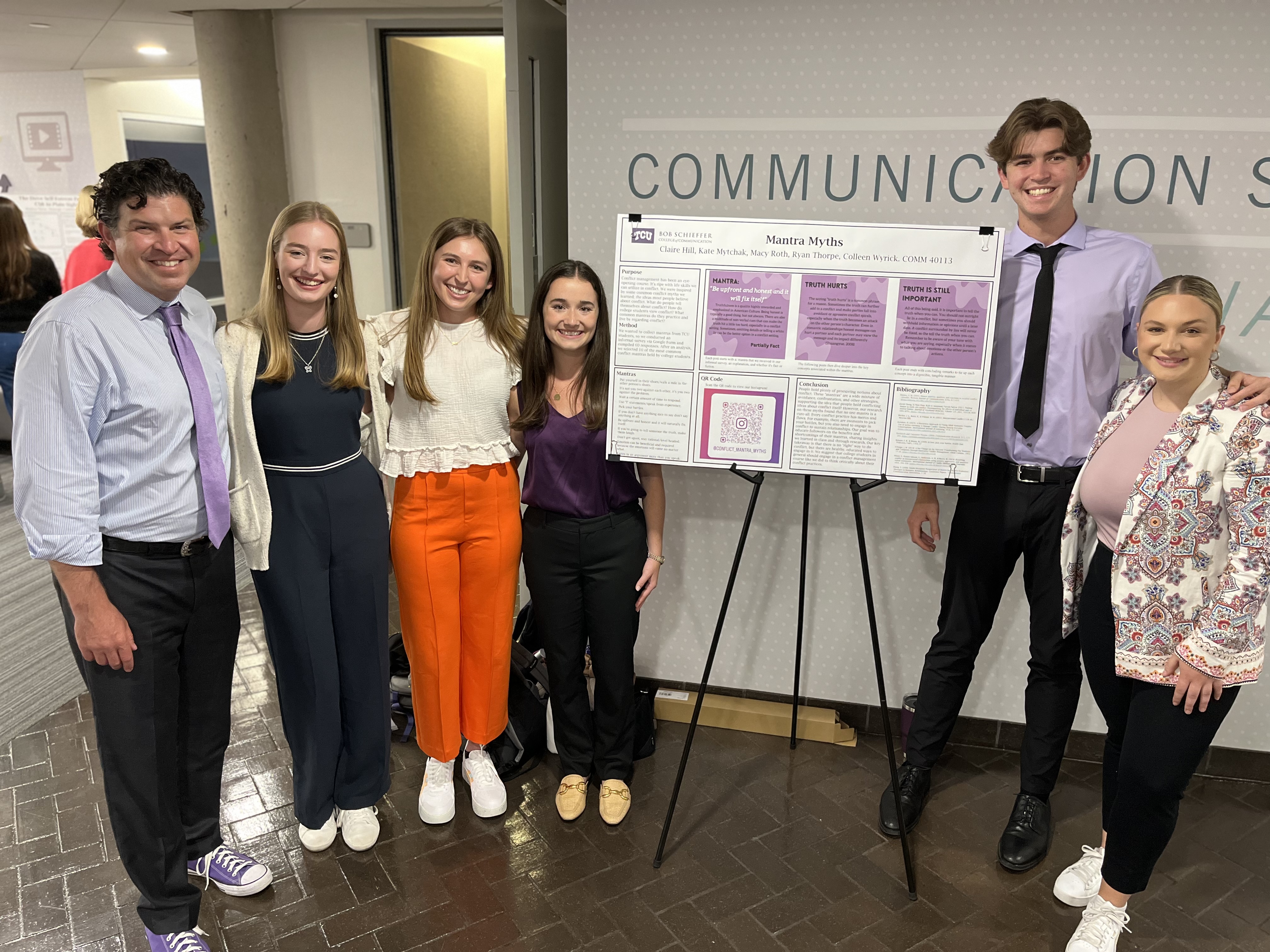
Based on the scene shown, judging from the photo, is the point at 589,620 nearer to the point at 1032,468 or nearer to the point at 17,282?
the point at 1032,468

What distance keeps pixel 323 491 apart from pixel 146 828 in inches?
38.8

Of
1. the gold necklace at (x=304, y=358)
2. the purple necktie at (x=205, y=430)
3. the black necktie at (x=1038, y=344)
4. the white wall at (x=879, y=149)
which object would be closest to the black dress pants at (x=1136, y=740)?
the black necktie at (x=1038, y=344)

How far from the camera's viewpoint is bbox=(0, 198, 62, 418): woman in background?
5.96m

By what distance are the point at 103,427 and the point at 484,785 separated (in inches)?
68.4

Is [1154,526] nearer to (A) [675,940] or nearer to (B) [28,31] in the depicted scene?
(A) [675,940]

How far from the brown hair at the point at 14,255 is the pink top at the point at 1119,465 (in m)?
6.41

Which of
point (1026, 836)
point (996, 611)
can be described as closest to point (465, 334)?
point (996, 611)

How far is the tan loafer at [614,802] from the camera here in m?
3.12

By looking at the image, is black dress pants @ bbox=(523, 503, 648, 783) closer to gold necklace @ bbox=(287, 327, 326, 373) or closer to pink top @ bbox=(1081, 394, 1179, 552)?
gold necklace @ bbox=(287, 327, 326, 373)

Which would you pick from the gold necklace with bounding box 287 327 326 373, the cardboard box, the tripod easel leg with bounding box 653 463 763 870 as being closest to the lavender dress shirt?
the tripod easel leg with bounding box 653 463 763 870

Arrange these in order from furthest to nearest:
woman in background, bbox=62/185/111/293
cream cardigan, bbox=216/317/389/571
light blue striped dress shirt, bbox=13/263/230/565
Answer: woman in background, bbox=62/185/111/293 → cream cardigan, bbox=216/317/389/571 → light blue striped dress shirt, bbox=13/263/230/565

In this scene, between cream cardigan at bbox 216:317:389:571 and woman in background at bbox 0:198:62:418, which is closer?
cream cardigan at bbox 216:317:389:571

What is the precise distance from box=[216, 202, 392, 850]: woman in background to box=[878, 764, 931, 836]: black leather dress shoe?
1.72 meters

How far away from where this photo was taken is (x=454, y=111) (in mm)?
6660
